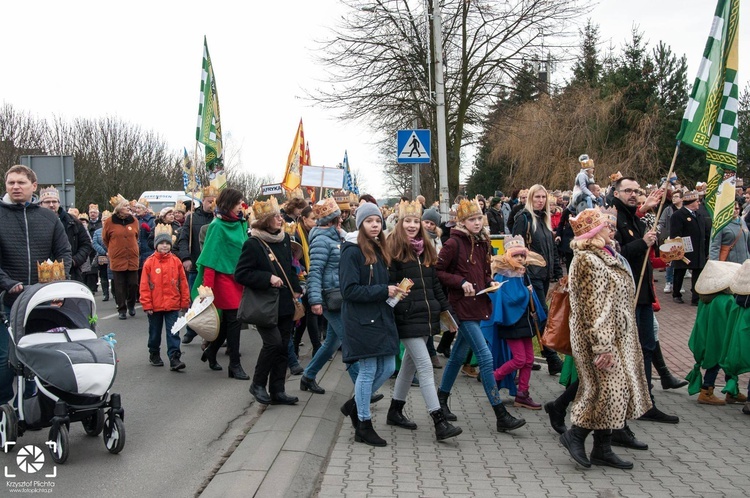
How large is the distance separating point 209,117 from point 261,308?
246 inches

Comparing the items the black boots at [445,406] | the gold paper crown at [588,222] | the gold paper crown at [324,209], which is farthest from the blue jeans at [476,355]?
the gold paper crown at [324,209]

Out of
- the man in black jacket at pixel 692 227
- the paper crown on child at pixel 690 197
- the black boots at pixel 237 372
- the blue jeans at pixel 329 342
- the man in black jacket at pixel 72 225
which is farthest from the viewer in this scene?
the man in black jacket at pixel 692 227

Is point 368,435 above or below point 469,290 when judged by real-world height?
below

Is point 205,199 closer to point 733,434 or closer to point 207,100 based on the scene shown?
point 207,100

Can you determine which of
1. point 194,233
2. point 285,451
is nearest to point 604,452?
point 285,451

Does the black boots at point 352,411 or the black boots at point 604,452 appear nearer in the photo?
the black boots at point 604,452

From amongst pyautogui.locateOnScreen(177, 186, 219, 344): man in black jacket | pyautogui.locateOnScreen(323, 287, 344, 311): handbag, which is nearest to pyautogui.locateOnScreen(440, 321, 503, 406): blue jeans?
pyautogui.locateOnScreen(323, 287, 344, 311): handbag

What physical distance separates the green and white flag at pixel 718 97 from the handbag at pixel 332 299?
3.34 metres

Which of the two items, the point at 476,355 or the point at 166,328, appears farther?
the point at 166,328

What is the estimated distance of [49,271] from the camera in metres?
6.66

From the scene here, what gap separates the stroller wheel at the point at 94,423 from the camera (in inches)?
251

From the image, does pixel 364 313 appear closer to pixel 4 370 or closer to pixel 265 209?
pixel 265 209

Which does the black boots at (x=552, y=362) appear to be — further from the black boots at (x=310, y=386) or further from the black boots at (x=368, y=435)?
the black boots at (x=368, y=435)

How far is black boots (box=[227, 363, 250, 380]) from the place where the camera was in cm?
912
